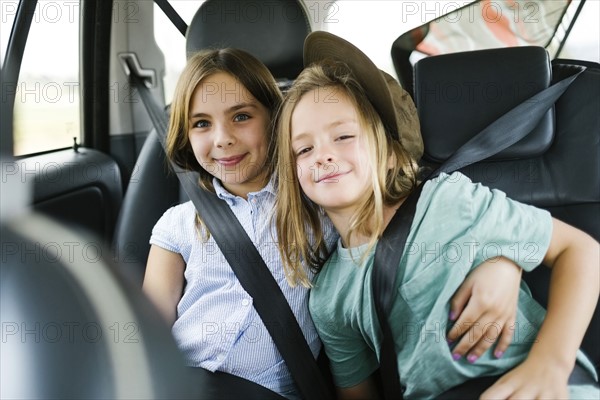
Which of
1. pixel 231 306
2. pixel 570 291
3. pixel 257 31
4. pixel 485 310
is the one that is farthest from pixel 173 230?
pixel 570 291

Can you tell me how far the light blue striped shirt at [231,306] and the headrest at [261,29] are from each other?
0.89 feet

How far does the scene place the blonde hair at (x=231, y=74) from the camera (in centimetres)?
96

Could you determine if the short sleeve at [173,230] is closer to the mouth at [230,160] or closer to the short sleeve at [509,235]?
the mouth at [230,160]

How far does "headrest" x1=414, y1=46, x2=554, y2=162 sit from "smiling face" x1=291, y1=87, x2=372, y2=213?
0.21 metres

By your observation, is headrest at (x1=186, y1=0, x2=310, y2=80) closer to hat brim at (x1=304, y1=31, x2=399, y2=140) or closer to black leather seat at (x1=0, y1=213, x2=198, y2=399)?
hat brim at (x1=304, y1=31, x2=399, y2=140)

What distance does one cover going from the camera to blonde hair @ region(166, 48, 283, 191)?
3.14 feet

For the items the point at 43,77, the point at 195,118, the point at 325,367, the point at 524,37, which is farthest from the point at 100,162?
the point at 524,37

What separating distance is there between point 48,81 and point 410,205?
78 cm

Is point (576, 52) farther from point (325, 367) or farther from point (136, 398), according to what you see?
point (136, 398)

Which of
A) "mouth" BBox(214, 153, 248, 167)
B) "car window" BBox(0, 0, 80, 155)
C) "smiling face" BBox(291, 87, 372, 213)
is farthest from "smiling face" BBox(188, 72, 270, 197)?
"car window" BBox(0, 0, 80, 155)

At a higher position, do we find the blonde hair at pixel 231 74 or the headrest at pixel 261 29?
the headrest at pixel 261 29

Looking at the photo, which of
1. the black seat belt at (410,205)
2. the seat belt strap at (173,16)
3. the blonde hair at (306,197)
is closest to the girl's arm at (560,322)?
the black seat belt at (410,205)

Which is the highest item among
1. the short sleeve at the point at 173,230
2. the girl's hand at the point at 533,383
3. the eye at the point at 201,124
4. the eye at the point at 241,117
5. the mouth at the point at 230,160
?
the eye at the point at 241,117

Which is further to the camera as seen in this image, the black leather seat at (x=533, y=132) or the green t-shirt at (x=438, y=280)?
the black leather seat at (x=533, y=132)
